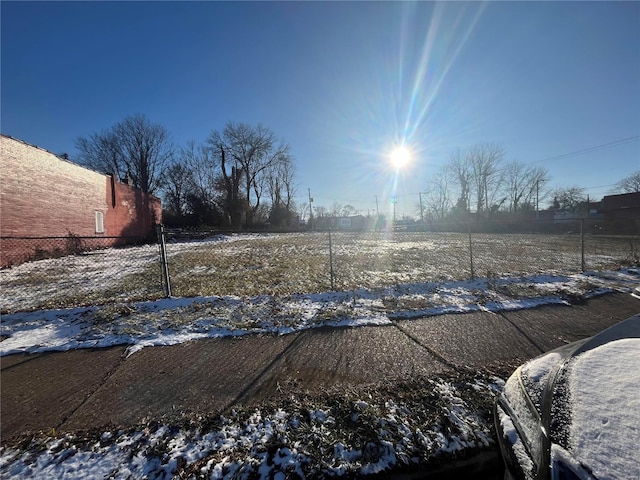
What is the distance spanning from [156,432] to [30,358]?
9.14 feet

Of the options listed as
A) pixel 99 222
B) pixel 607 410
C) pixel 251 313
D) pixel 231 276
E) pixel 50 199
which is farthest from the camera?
pixel 99 222

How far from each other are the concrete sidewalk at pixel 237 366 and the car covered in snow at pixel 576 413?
1.28 meters

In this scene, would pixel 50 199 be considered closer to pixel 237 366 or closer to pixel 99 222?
pixel 99 222

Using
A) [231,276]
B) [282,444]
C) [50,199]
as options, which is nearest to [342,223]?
[50,199]

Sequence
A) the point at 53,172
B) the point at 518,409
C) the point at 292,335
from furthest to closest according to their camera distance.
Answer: the point at 53,172 → the point at 292,335 → the point at 518,409

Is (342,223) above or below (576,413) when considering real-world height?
above

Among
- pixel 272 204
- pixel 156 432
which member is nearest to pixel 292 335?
pixel 156 432

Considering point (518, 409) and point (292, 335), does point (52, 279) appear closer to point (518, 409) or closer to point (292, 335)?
point (292, 335)

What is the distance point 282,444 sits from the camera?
1965mm

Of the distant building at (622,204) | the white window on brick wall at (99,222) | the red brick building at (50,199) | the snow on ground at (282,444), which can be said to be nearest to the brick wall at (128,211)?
the red brick building at (50,199)

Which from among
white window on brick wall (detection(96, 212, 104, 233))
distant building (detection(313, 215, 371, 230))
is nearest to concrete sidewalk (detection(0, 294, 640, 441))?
white window on brick wall (detection(96, 212, 104, 233))

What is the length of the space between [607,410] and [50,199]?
809 inches

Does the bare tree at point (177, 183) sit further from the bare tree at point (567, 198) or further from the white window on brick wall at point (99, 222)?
the bare tree at point (567, 198)

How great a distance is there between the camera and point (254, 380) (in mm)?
2836
